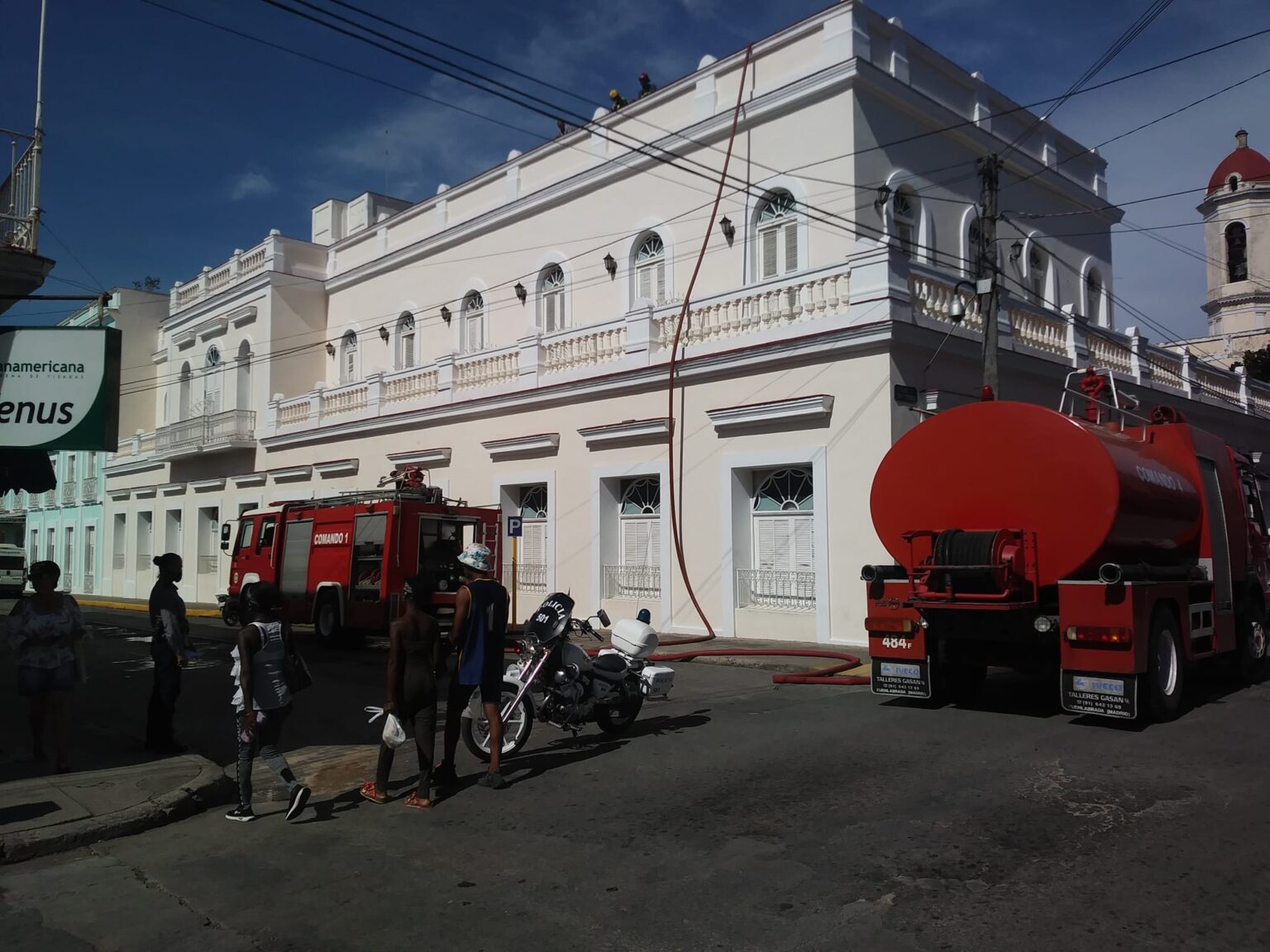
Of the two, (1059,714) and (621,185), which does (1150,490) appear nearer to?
(1059,714)

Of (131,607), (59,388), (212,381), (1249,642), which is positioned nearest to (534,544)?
(59,388)

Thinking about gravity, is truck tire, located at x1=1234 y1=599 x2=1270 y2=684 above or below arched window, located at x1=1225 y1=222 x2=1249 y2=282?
below

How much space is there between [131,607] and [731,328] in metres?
24.0

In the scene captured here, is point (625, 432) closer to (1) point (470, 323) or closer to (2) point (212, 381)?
(1) point (470, 323)

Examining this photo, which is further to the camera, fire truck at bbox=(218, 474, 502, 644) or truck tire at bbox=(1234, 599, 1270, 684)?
fire truck at bbox=(218, 474, 502, 644)

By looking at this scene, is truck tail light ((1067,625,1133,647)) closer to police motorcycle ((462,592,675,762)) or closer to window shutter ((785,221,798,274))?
police motorcycle ((462,592,675,762))

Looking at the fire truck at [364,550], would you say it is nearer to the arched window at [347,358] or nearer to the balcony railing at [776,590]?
the balcony railing at [776,590]

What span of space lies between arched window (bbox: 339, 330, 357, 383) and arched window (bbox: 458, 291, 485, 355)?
224 inches

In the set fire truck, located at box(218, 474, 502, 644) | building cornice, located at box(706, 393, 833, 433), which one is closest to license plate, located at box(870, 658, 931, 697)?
building cornice, located at box(706, 393, 833, 433)

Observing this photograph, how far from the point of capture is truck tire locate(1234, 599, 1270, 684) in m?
11.8

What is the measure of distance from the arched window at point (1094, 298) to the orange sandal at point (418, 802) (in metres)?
22.9

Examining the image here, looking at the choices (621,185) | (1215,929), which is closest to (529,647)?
(1215,929)

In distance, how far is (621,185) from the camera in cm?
2156

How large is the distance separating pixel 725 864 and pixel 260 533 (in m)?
17.0
